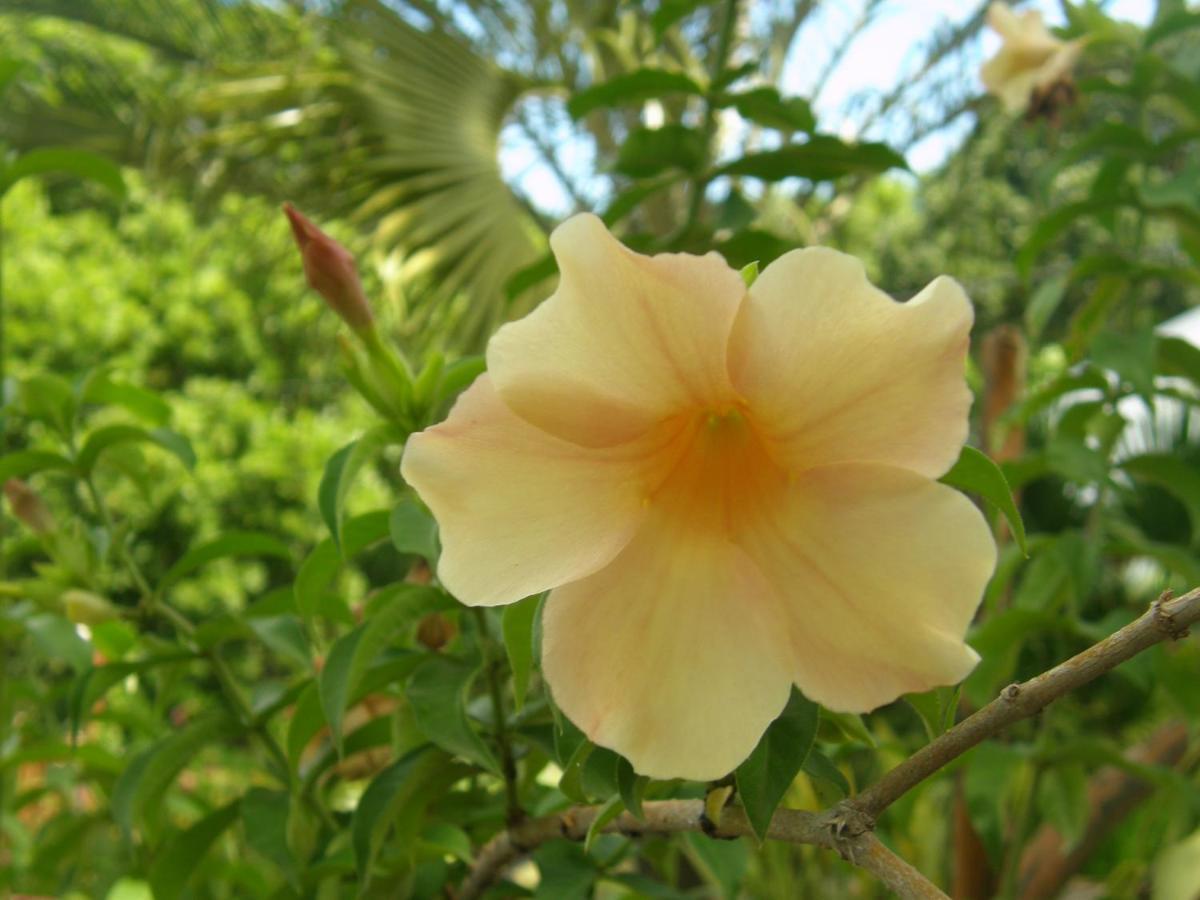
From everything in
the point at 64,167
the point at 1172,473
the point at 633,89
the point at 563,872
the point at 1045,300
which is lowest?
the point at 1172,473

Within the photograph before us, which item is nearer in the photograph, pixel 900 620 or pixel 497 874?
pixel 900 620

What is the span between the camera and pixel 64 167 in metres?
0.95

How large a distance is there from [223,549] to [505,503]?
46cm

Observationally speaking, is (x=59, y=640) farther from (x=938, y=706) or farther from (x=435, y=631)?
(x=938, y=706)

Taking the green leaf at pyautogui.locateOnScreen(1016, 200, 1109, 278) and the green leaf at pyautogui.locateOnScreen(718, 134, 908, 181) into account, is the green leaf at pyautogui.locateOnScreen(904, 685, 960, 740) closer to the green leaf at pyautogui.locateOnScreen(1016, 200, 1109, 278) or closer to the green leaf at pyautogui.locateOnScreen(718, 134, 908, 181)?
the green leaf at pyautogui.locateOnScreen(718, 134, 908, 181)

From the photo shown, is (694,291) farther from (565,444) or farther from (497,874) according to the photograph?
(497,874)

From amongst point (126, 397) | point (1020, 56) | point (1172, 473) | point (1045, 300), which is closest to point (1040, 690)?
point (126, 397)

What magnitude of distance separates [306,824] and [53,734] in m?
0.53

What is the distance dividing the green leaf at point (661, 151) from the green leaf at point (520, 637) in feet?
1.76

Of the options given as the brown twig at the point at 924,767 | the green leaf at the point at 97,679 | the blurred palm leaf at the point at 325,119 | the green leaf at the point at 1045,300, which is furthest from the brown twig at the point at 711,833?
the blurred palm leaf at the point at 325,119

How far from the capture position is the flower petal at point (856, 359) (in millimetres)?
373

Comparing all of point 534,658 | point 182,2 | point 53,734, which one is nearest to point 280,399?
point 182,2

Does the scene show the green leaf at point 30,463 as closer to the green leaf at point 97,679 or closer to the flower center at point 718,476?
the green leaf at point 97,679

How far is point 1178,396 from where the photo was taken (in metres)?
1.08
